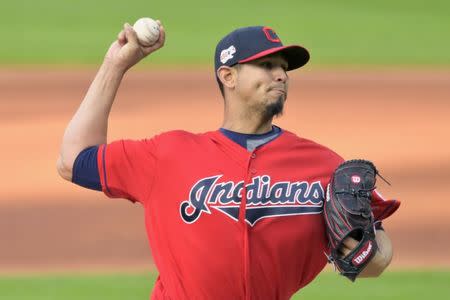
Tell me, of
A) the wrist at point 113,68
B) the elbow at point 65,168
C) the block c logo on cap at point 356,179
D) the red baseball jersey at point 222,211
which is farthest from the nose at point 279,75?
the elbow at point 65,168

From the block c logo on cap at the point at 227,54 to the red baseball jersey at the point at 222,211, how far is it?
0.41 meters

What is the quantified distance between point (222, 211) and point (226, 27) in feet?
25.6

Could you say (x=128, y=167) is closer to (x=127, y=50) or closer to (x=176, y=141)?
(x=176, y=141)

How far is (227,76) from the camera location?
421 centimetres

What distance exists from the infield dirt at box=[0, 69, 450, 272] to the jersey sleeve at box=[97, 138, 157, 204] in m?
3.51

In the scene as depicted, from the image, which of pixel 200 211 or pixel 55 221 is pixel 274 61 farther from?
pixel 55 221

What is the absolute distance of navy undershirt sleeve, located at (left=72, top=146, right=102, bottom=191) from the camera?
3.92 metres

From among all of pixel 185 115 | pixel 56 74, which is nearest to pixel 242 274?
pixel 185 115

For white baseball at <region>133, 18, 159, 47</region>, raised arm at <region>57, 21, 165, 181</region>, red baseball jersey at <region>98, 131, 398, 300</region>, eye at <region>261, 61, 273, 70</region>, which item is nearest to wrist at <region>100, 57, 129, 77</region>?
raised arm at <region>57, 21, 165, 181</region>

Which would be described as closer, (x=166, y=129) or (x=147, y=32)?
(x=147, y=32)

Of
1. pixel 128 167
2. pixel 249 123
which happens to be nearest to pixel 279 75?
pixel 249 123

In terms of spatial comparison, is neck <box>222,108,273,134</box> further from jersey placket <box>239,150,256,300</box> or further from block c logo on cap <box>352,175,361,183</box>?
block c logo on cap <box>352,175,361,183</box>

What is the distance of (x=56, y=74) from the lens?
10508 mm

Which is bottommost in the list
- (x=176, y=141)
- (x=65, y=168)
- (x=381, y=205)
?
(x=381, y=205)
